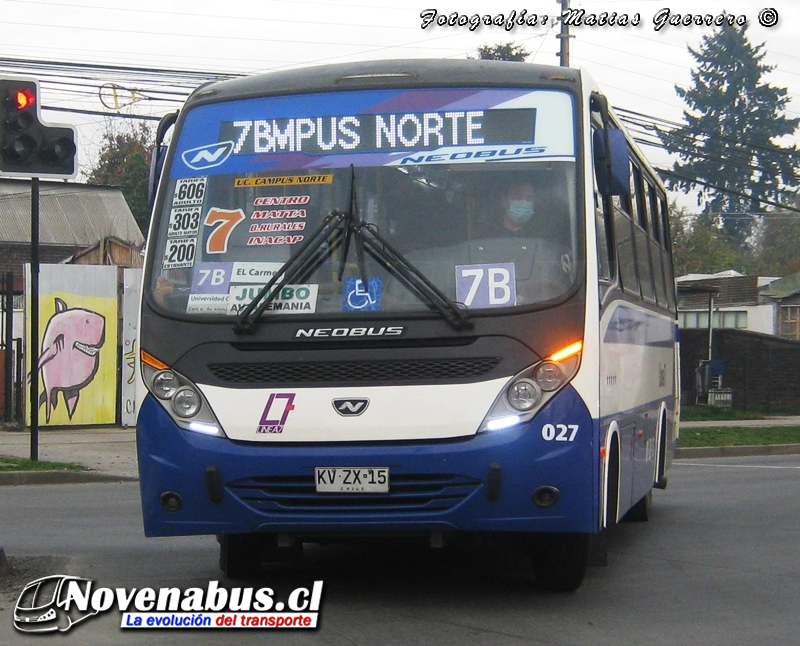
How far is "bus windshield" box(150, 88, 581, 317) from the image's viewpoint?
6953 millimetres

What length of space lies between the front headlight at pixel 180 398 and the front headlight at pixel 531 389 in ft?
4.52

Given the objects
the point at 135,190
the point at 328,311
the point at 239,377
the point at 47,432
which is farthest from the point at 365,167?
the point at 135,190

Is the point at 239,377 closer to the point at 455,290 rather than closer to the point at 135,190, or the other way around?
the point at 455,290

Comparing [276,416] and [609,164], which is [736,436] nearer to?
[609,164]

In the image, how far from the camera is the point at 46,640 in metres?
6.33

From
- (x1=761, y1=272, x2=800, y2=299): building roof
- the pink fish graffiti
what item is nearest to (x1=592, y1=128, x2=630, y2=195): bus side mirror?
the pink fish graffiti

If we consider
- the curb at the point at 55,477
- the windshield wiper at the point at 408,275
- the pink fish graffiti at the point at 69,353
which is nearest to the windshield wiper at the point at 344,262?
the windshield wiper at the point at 408,275

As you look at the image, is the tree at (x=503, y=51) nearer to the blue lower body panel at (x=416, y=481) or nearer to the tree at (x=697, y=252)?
the tree at (x=697, y=252)

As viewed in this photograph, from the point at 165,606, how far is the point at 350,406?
4.67 ft

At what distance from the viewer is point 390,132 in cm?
737

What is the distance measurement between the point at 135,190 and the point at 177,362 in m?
60.4

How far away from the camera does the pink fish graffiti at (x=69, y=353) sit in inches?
867

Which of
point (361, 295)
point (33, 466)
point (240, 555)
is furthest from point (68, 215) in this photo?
point (361, 295)

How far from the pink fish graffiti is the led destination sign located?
15.4 m
